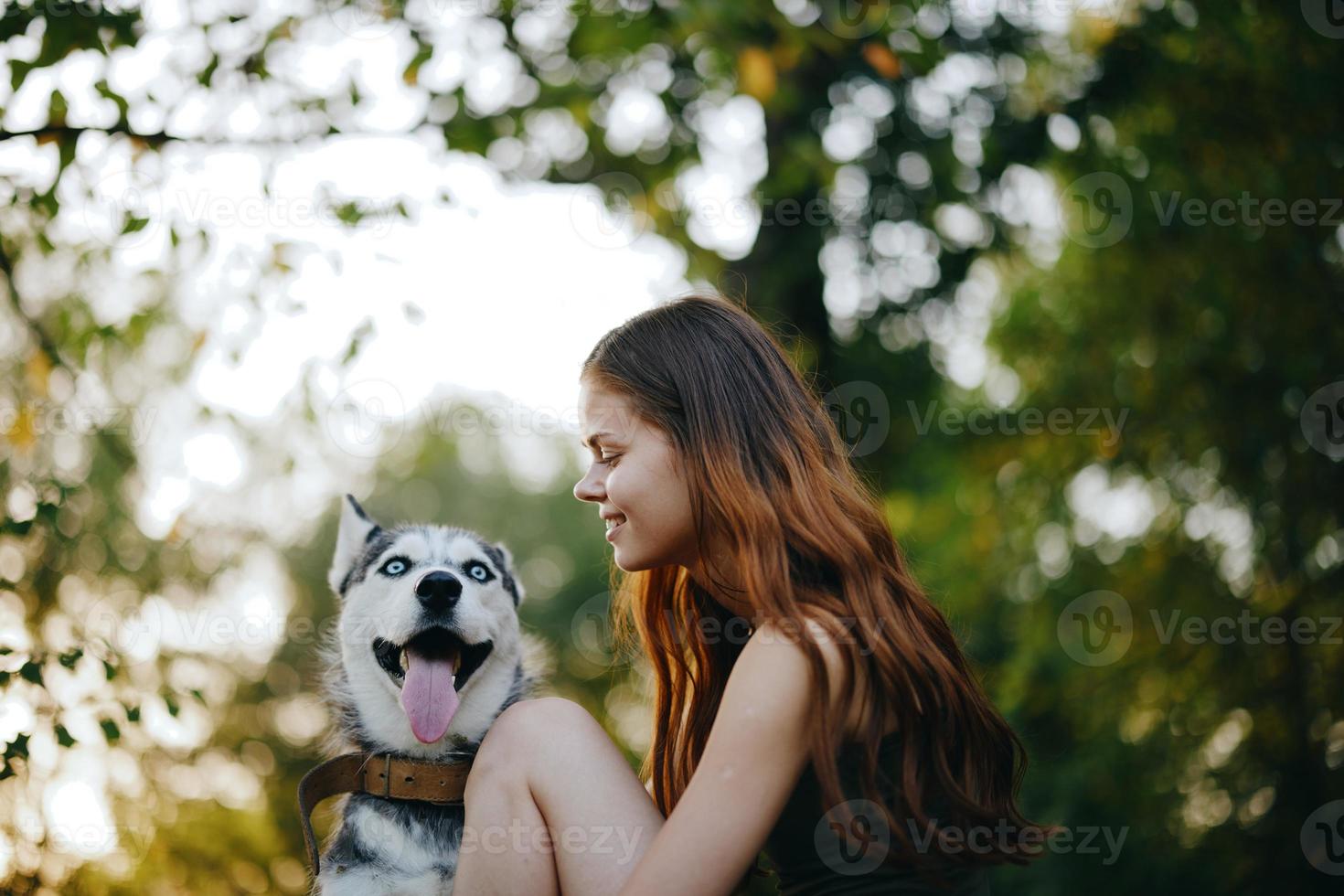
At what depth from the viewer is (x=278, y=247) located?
14.6 feet

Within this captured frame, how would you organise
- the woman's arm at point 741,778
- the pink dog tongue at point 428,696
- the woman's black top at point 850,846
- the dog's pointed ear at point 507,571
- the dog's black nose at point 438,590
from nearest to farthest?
the woman's arm at point 741,778
the woman's black top at point 850,846
the pink dog tongue at point 428,696
the dog's black nose at point 438,590
the dog's pointed ear at point 507,571

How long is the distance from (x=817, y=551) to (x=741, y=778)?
0.57m

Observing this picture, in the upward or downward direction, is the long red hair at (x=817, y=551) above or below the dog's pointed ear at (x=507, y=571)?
above

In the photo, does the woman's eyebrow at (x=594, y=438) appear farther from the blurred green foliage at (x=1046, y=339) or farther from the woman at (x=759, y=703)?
the blurred green foliage at (x=1046, y=339)

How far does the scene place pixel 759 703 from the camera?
2211mm

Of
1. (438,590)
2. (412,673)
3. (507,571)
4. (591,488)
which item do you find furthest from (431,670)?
(591,488)

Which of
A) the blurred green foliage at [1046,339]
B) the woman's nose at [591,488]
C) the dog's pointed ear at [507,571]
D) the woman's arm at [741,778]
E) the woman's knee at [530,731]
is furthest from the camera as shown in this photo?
the blurred green foliage at [1046,339]

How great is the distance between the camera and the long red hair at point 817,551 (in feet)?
7.58

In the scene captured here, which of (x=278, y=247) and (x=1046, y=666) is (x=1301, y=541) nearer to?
(x=1046, y=666)

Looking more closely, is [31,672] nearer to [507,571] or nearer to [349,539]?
[349,539]

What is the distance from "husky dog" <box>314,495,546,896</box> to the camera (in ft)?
9.46

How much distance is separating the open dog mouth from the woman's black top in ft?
3.52

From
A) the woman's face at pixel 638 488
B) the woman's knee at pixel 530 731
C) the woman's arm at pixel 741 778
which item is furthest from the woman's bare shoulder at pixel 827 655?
the woman's knee at pixel 530 731

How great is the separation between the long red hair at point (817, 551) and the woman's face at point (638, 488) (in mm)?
35
